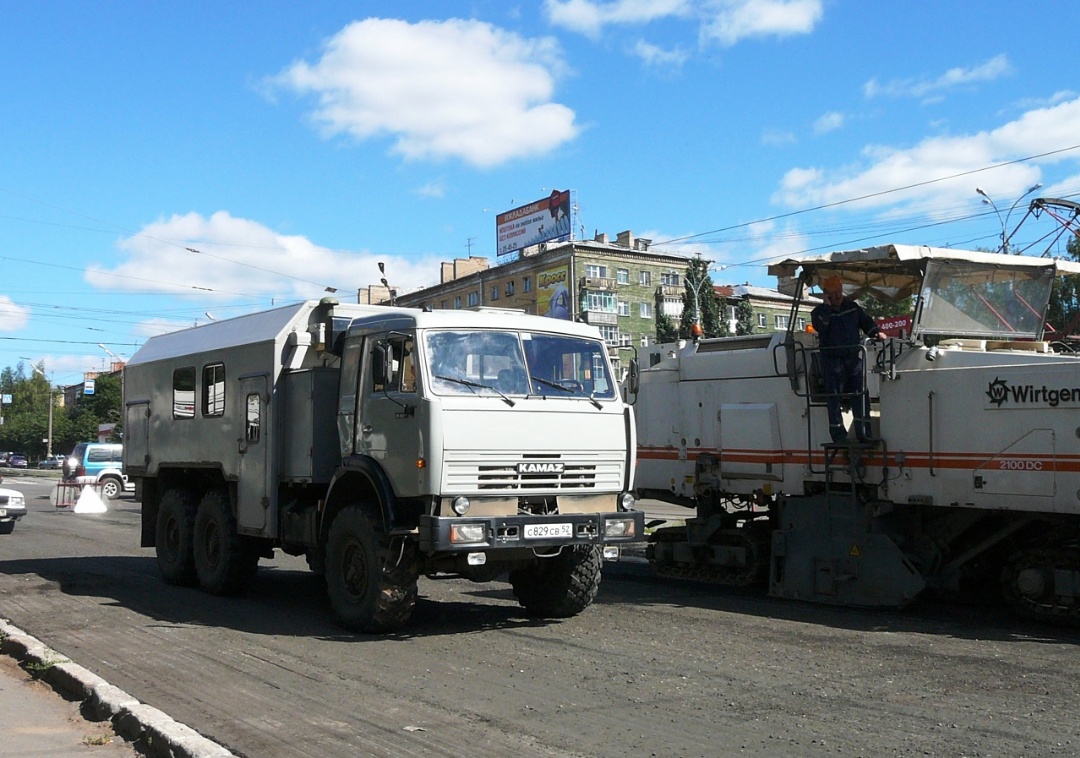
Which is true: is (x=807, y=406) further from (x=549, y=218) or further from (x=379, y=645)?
(x=549, y=218)

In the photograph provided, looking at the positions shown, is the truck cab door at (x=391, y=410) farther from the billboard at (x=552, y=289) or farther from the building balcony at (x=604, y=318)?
the building balcony at (x=604, y=318)

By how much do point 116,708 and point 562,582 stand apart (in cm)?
466

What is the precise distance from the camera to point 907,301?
12047 millimetres

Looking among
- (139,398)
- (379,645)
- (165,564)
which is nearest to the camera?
(379,645)

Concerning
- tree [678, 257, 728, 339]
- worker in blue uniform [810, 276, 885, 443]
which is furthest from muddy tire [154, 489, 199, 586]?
tree [678, 257, 728, 339]

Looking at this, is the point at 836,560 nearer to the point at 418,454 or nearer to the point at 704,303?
the point at 418,454

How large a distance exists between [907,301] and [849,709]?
6606mm

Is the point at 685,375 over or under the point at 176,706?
over

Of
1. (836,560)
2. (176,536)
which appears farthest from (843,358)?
(176,536)

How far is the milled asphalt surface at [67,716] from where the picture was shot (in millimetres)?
5836

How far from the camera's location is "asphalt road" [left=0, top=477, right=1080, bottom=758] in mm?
6004

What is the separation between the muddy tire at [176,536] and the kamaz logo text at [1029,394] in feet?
30.3

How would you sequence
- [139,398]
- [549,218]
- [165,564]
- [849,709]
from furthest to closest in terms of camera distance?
[549,218] < [139,398] < [165,564] < [849,709]

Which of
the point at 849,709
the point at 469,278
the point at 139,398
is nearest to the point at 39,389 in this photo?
the point at 469,278
